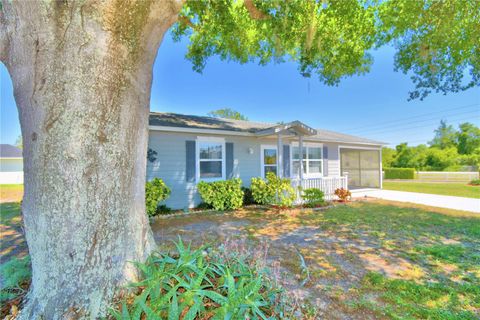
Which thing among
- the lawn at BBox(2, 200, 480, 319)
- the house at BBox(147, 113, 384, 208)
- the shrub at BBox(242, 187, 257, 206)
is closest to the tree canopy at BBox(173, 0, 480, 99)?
the house at BBox(147, 113, 384, 208)

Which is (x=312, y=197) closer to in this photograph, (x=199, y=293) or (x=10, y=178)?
(x=199, y=293)

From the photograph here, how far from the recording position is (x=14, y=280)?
89.7 inches

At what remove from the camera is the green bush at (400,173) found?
76.9ft

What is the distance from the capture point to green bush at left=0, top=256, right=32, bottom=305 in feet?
6.99

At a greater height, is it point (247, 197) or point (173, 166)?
point (173, 166)

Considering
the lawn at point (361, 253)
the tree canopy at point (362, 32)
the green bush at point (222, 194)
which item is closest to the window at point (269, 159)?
the green bush at point (222, 194)

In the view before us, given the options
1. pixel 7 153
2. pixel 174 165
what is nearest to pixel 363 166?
pixel 174 165

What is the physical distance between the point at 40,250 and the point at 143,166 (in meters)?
1.07

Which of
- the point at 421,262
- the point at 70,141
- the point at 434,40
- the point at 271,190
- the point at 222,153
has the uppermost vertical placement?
the point at 434,40

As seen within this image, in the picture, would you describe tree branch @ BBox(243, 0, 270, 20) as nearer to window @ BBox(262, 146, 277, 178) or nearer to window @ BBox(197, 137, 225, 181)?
window @ BBox(197, 137, 225, 181)

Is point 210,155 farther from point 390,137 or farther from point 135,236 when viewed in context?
point 390,137

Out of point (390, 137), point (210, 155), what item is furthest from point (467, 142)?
point (210, 155)

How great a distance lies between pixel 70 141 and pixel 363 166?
17240 mm

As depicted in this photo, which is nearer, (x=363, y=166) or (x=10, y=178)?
(x=363, y=166)
